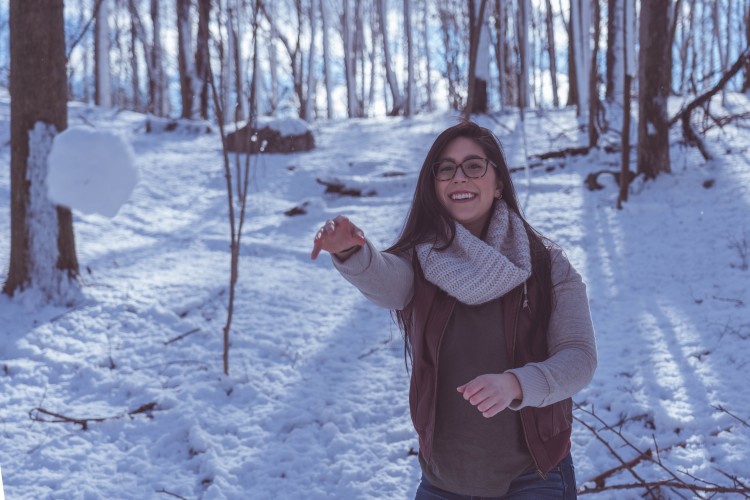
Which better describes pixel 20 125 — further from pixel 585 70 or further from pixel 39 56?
pixel 585 70

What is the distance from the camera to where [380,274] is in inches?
53.8

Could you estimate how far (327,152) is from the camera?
38.3 ft

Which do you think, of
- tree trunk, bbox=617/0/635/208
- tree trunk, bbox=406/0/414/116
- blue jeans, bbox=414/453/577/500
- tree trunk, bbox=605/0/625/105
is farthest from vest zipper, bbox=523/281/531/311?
tree trunk, bbox=406/0/414/116

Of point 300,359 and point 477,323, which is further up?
point 477,323

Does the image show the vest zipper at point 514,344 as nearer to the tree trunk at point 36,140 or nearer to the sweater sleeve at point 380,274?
the sweater sleeve at point 380,274

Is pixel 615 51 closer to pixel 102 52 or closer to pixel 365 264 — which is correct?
pixel 365 264

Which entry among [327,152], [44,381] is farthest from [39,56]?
[327,152]

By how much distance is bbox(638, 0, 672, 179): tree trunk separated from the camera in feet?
21.7

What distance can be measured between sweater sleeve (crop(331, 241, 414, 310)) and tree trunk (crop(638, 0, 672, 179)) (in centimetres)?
637

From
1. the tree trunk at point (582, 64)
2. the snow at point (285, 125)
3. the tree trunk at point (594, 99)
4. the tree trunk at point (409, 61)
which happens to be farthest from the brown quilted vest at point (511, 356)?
the tree trunk at point (409, 61)

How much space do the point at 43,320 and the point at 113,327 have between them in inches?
19.7

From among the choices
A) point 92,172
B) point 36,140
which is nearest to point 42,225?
point 36,140

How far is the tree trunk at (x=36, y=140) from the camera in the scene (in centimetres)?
423

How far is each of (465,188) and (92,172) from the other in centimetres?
85
